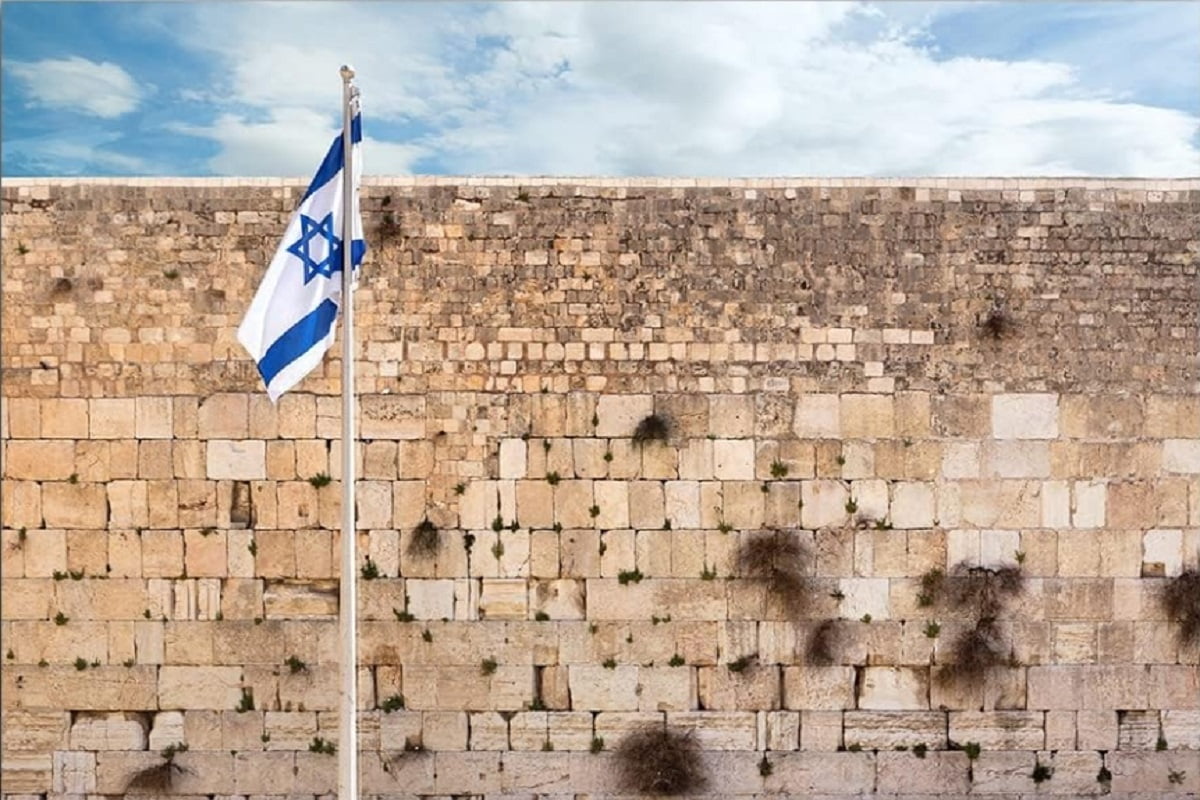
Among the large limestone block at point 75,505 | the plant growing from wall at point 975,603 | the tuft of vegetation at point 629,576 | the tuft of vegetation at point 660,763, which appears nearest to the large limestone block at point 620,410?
the tuft of vegetation at point 629,576

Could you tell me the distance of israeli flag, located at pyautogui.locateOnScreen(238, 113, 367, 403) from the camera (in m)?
4.28

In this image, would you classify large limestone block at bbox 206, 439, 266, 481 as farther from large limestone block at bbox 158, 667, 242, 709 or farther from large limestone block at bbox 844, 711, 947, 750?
large limestone block at bbox 844, 711, 947, 750

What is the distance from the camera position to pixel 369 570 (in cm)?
605

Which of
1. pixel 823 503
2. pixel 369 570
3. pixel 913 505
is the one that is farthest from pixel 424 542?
pixel 913 505

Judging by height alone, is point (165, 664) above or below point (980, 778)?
above

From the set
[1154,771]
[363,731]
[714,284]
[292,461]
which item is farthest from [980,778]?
[292,461]

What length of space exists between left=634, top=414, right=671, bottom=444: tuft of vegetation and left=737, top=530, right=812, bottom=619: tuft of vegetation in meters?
0.96

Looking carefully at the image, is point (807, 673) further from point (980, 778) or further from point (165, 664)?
point (165, 664)

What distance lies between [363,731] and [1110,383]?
5842 millimetres

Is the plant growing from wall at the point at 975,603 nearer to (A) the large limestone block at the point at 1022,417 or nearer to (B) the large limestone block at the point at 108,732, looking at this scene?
(A) the large limestone block at the point at 1022,417

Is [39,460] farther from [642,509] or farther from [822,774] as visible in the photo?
[822,774]

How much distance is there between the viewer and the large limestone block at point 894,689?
20.0ft

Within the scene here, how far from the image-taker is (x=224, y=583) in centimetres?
607

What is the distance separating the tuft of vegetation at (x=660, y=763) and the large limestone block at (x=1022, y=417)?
3.12 meters
